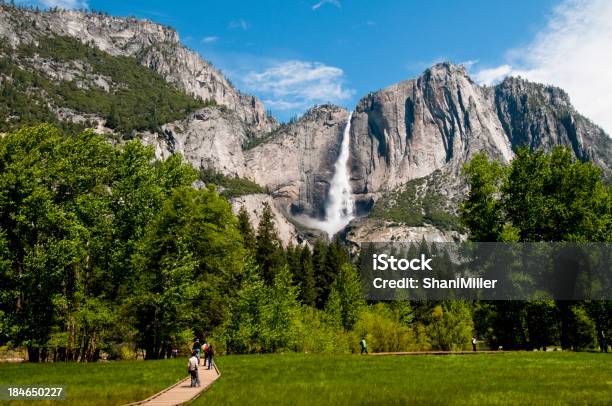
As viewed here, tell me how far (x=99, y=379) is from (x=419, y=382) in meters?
14.1

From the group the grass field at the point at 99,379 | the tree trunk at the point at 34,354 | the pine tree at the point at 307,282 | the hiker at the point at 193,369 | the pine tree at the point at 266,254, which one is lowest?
the tree trunk at the point at 34,354

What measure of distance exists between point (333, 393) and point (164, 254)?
22445 millimetres

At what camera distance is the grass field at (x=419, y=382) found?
666 inches

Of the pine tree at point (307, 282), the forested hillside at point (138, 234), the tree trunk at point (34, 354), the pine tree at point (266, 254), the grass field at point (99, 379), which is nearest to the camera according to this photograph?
the grass field at point (99, 379)

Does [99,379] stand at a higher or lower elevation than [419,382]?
lower

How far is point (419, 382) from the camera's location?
2166cm

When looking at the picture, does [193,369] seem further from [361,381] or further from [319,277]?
[319,277]

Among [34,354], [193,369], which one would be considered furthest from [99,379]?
→ [34,354]

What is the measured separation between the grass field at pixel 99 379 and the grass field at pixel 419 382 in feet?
8.05

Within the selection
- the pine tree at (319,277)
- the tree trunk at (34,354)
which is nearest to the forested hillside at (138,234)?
the tree trunk at (34,354)

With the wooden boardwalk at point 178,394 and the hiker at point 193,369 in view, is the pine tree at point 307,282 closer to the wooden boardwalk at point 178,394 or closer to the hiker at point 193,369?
the wooden boardwalk at point 178,394

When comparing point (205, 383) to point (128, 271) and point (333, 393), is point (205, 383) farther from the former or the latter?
point (128, 271)

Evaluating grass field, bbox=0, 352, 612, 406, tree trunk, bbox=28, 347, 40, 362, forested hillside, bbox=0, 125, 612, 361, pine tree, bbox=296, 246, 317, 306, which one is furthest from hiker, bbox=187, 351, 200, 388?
pine tree, bbox=296, 246, 317, 306

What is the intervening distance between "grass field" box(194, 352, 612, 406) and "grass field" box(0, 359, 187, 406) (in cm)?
245
